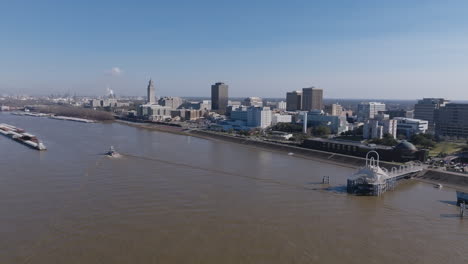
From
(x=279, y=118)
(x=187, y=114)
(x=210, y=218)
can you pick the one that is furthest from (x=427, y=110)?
(x=210, y=218)

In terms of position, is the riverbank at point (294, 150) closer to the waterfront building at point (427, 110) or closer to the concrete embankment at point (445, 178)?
the concrete embankment at point (445, 178)

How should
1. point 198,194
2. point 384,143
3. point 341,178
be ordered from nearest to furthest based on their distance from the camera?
point 198,194 → point 341,178 → point 384,143

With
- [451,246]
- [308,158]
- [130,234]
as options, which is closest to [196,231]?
[130,234]

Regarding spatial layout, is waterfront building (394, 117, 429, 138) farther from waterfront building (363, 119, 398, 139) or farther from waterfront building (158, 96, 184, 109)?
waterfront building (158, 96, 184, 109)

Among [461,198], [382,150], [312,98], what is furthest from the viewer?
[312,98]

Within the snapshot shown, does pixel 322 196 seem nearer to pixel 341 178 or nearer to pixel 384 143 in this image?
pixel 341 178

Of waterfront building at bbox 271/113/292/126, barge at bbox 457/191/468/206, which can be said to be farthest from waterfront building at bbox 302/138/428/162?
Answer: waterfront building at bbox 271/113/292/126

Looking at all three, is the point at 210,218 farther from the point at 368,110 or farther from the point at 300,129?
the point at 368,110

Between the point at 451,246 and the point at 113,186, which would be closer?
the point at 451,246
